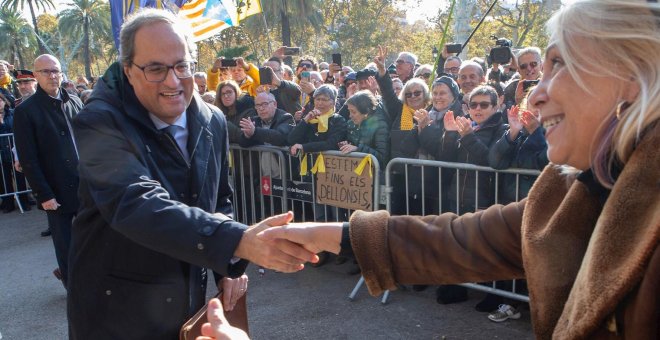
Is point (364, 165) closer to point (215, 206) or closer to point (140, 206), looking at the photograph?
point (215, 206)

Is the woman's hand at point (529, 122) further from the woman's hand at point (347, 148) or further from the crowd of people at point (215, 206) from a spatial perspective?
the crowd of people at point (215, 206)

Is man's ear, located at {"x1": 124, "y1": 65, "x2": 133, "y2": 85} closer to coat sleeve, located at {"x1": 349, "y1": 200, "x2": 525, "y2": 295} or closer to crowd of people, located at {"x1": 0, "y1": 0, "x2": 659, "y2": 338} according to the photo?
crowd of people, located at {"x1": 0, "y1": 0, "x2": 659, "y2": 338}

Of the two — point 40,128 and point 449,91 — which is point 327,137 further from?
Answer: point 40,128

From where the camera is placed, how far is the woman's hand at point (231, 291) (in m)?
2.33

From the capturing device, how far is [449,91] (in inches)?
214

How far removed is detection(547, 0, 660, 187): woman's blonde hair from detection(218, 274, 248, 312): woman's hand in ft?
4.94

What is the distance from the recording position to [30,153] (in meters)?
5.28

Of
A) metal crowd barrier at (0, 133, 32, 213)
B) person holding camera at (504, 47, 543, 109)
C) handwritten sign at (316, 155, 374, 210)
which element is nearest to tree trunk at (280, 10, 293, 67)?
metal crowd barrier at (0, 133, 32, 213)

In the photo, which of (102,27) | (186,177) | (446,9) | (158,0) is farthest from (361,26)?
(102,27)

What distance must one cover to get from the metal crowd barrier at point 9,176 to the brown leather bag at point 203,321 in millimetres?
8440

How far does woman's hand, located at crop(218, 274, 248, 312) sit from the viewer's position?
2330 mm

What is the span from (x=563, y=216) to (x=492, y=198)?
123 inches

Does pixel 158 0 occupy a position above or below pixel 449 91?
above

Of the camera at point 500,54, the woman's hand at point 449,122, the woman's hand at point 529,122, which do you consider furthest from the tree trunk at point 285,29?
the woman's hand at point 529,122
